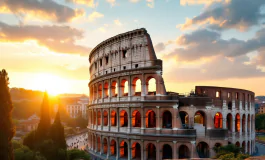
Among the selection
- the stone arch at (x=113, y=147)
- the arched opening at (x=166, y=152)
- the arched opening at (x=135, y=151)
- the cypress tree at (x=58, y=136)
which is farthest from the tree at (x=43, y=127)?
the arched opening at (x=166, y=152)

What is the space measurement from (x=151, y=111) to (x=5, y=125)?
18.7 meters

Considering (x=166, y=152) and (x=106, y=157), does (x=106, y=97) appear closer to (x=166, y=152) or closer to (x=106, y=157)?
(x=106, y=157)

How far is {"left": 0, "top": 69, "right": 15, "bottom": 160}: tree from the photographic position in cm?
1528

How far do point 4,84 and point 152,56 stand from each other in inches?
647

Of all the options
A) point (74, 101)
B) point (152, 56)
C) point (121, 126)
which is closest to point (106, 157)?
point (121, 126)

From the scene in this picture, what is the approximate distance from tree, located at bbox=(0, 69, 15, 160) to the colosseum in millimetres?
14689

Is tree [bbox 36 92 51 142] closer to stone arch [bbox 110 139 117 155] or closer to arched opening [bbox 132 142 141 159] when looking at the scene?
stone arch [bbox 110 139 117 155]

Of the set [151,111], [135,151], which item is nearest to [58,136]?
[135,151]

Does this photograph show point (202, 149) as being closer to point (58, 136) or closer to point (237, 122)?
point (237, 122)

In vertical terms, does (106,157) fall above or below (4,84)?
below

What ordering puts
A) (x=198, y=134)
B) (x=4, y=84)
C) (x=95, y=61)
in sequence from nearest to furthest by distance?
(x=4, y=84) → (x=198, y=134) → (x=95, y=61)

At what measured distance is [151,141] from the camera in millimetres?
26172

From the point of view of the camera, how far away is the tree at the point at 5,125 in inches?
602

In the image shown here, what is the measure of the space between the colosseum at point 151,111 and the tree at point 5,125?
1469 cm
